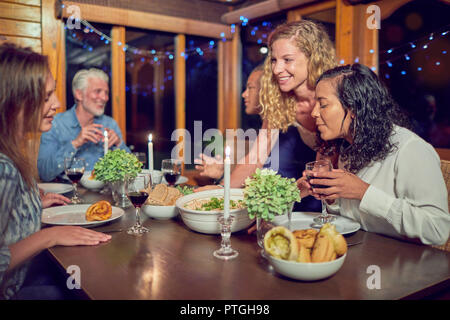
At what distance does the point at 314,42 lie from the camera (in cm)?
213

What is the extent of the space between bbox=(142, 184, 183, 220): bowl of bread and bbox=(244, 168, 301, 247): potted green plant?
47 centimetres

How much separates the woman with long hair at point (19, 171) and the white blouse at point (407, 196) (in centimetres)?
93

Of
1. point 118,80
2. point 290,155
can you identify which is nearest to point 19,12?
point 118,80

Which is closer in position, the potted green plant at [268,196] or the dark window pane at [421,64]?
the potted green plant at [268,196]

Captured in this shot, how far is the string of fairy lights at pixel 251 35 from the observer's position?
2.93m

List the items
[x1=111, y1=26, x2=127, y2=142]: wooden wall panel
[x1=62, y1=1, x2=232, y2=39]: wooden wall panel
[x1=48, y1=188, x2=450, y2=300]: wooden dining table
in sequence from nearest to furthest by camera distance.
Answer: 1. [x1=48, y1=188, x2=450, y2=300]: wooden dining table
2. [x1=62, y1=1, x2=232, y2=39]: wooden wall panel
3. [x1=111, y1=26, x2=127, y2=142]: wooden wall panel

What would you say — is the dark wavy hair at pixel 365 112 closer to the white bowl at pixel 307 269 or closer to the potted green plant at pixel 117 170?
the white bowl at pixel 307 269

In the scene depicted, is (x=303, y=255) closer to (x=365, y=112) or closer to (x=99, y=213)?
(x=365, y=112)

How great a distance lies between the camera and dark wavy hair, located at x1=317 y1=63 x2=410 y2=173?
1.49m

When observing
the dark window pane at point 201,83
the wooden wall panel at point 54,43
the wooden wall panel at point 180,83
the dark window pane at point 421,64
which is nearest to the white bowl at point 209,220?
the dark window pane at point 421,64

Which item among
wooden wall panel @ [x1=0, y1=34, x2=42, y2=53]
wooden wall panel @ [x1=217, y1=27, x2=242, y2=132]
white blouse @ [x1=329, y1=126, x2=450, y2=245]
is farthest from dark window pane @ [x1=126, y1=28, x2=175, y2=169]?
white blouse @ [x1=329, y1=126, x2=450, y2=245]

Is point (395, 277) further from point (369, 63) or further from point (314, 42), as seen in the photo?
point (369, 63)

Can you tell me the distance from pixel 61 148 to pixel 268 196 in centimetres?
222

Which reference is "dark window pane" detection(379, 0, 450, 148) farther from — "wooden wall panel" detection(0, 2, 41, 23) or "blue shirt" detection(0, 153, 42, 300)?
"wooden wall panel" detection(0, 2, 41, 23)
